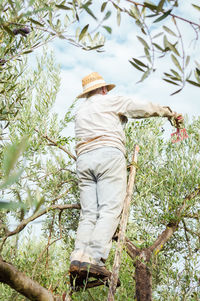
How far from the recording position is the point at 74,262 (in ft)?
12.1

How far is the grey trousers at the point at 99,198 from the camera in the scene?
3.88 m

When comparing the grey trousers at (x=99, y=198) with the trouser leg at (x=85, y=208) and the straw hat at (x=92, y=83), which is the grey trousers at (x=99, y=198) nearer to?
the trouser leg at (x=85, y=208)

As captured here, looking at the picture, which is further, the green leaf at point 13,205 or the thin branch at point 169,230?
the thin branch at point 169,230

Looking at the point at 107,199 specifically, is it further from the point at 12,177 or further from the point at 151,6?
the point at 12,177

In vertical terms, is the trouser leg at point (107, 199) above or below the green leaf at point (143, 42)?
below

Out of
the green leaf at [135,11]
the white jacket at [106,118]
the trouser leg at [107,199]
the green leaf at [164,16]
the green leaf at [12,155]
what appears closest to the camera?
the green leaf at [12,155]

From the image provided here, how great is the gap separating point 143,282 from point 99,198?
4.16 ft

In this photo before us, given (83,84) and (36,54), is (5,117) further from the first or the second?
(83,84)

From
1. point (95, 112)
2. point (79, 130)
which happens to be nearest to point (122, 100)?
point (95, 112)

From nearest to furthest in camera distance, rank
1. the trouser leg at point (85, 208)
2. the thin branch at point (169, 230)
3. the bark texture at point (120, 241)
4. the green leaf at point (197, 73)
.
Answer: the green leaf at point (197, 73) < the bark texture at point (120, 241) < the trouser leg at point (85, 208) < the thin branch at point (169, 230)

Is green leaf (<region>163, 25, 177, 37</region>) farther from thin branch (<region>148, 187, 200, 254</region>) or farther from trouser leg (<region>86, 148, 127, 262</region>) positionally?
thin branch (<region>148, 187, 200, 254</region>)

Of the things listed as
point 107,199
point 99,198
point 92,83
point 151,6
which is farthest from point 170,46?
point 92,83

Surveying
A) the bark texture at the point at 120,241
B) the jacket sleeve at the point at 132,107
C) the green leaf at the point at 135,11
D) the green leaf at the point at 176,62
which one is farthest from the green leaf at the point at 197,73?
the jacket sleeve at the point at 132,107

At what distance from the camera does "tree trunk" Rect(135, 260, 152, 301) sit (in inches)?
176
